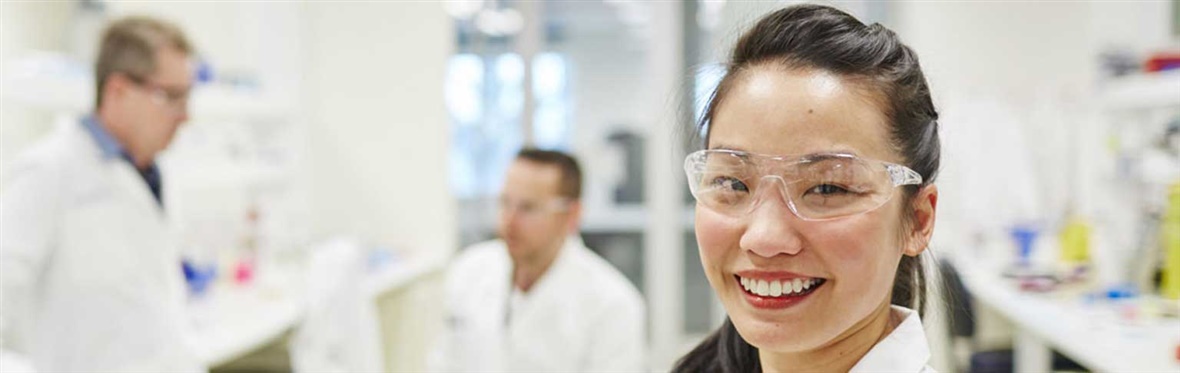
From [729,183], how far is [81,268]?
38.1 inches

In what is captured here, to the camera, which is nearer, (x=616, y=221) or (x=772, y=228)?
(x=772, y=228)

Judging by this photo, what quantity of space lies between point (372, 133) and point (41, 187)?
8.75 feet

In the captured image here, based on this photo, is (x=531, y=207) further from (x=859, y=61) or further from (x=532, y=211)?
(x=859, y=61)

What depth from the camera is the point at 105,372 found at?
1245mm

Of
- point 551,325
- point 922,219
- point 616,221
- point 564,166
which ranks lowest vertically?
point 616,221

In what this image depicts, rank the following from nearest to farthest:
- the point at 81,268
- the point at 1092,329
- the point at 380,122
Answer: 1. the point at 81,268
2. the point at 1092,329
3. the point at 380,122

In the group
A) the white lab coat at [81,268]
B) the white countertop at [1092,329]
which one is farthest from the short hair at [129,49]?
the white countertop at [1092,329]

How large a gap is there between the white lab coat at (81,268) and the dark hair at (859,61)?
930 millimetres

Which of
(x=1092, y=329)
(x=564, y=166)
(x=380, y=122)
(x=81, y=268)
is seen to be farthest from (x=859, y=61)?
(x=380, y=122)

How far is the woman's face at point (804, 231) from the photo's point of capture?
765 millimetres

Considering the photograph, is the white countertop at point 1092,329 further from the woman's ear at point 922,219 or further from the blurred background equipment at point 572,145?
the woman's ear at point 922,219

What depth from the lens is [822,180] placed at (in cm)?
77

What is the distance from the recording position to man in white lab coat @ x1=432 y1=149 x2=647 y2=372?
1948 millimetres

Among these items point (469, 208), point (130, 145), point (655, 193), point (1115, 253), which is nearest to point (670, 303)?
point (655, 193)
